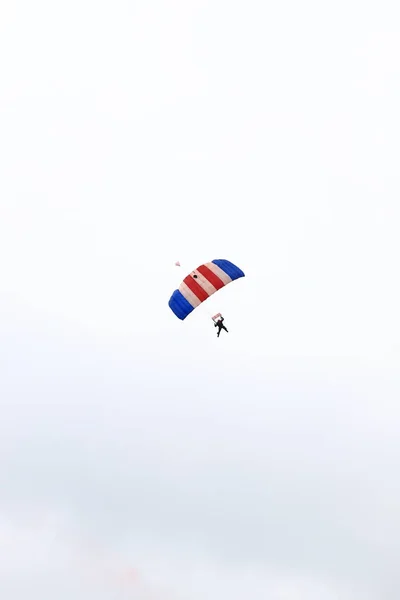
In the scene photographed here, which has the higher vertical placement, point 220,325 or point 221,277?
point 221,277

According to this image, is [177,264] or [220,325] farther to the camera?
[220,325]

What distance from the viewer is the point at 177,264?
59.8m

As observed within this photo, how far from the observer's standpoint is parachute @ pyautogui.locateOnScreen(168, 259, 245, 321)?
65.9m

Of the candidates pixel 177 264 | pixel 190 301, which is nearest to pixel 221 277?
pixel 190 301

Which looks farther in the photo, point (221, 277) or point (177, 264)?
point (221, 277)

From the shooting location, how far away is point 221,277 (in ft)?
218

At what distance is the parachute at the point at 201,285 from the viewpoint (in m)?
65.9

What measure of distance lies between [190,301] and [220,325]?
3910 mm

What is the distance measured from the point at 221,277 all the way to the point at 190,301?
138 inches

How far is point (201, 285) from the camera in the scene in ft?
217

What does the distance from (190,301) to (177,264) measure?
273 inches

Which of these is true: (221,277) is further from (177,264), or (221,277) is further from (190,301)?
(177,264)

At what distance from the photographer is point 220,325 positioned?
63.9m
